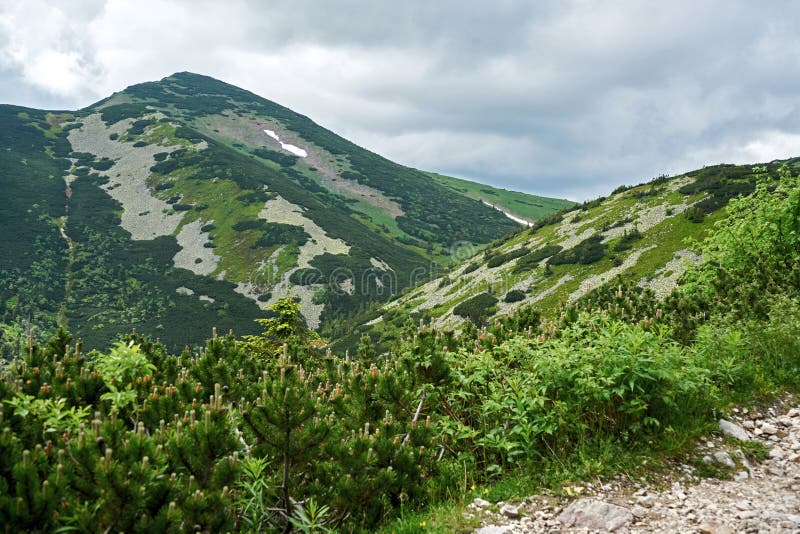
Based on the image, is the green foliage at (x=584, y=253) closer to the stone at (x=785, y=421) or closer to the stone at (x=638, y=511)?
the stone at (x=785, y=421)

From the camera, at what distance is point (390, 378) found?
248 inches

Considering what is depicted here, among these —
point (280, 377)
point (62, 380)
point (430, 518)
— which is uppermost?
point (280, 377)

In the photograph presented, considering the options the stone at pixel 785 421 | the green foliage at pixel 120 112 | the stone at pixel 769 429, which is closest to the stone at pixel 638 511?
the stone at pixel 769 429

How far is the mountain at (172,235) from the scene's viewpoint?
67.8m

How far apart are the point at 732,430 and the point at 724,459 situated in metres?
0.79

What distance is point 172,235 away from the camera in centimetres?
9106

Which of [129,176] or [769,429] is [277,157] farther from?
[769,429]

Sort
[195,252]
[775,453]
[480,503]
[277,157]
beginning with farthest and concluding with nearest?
[277,157] → [195,252] → [775,453] → [480,503]

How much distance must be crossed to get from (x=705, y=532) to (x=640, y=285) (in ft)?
115

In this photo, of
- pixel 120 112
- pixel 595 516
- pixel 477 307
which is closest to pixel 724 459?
pixel 595 516

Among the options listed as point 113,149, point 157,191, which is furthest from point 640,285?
point 113,149

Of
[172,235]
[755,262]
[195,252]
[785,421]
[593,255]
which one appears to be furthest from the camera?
[172,235]

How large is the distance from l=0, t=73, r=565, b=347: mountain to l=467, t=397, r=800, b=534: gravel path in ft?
199

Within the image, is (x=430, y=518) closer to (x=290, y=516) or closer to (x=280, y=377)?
(x=290, y=516)
